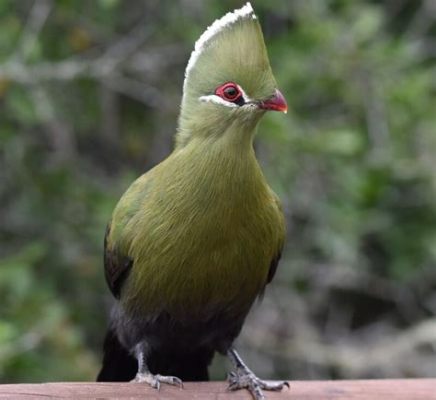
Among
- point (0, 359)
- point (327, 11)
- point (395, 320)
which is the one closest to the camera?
point (0, 359)

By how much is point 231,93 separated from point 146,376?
2.99 feet

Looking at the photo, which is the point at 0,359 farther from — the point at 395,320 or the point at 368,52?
the point at 395,320

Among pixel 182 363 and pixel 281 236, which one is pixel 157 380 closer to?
pixel 182 363

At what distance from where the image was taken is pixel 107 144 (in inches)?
231

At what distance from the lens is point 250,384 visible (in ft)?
10.6

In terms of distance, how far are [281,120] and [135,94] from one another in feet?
3.02

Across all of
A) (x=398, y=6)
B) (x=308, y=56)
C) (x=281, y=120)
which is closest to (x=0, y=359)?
(x=281, y=120)

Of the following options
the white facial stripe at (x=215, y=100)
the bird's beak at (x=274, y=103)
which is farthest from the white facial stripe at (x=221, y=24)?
the bird's beak at (x=274, y=103)

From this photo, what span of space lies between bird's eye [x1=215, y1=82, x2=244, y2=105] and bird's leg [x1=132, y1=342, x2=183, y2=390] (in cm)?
85

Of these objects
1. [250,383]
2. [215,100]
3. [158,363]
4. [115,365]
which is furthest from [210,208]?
[115,365]

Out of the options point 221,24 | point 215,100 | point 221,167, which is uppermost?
point 221,24

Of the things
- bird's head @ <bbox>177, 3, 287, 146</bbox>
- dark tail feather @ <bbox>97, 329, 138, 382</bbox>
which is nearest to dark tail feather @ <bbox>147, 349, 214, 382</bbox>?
dark tail feather @ <bbox>97, 329, 138, 382</bbox>

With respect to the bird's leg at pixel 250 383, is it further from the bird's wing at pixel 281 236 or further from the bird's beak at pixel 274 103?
the bird's beak at pixel 274 103

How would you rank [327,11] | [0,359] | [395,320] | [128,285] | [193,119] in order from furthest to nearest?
[395,320], [327,11], [0,359], [128,285], [193,119]
